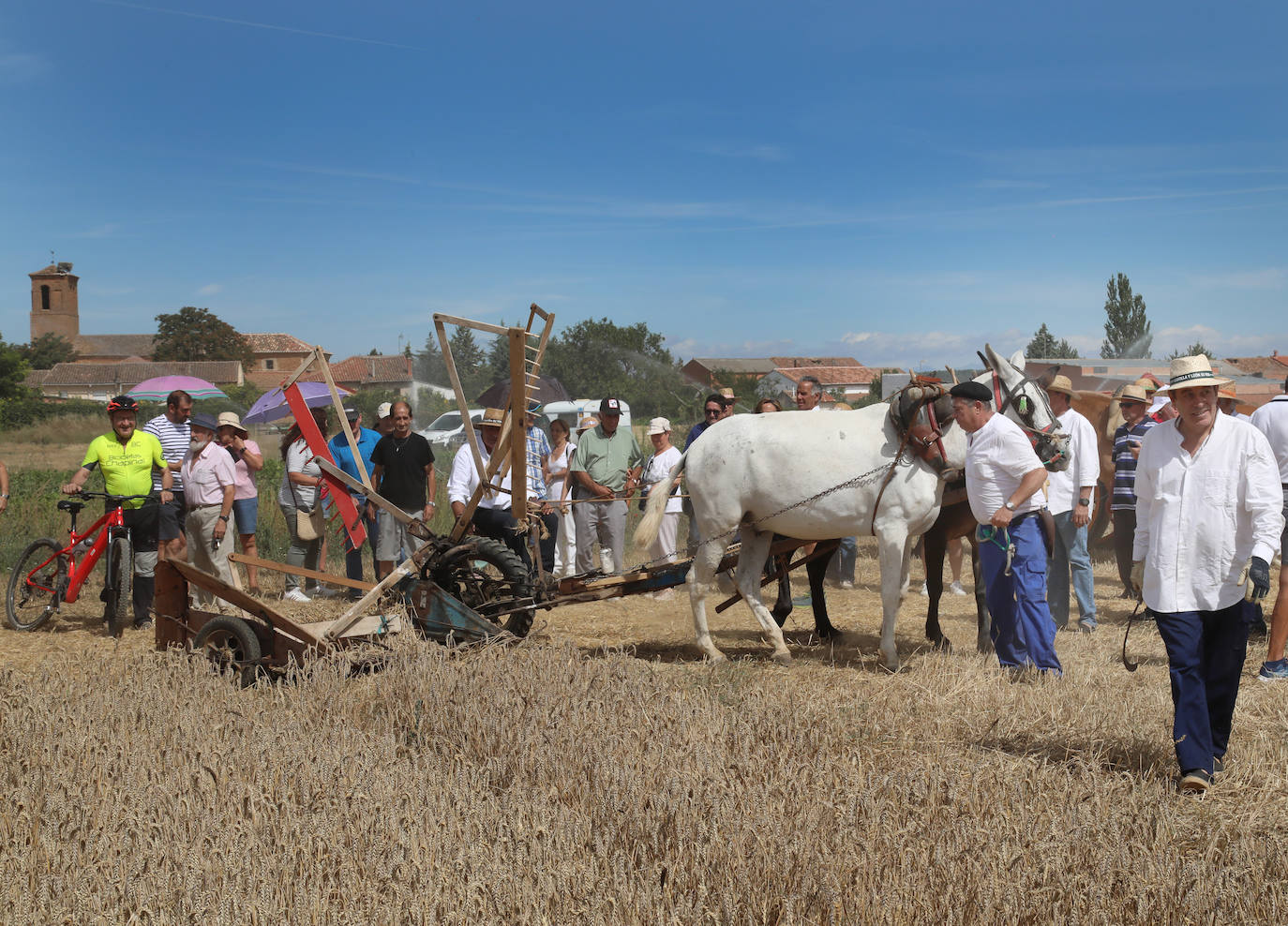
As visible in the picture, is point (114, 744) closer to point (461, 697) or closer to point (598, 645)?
point (461, 697)

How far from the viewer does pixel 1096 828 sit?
361cm

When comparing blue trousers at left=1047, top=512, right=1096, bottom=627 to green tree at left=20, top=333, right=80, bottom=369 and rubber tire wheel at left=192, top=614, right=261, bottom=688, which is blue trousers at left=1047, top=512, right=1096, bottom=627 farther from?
green tree at left=20, top=333, right=80, bottom=369

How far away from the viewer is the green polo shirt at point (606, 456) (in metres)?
10.7

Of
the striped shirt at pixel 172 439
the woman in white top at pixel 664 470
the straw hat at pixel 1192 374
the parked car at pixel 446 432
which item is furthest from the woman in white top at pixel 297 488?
the parked car at pixel 446 432

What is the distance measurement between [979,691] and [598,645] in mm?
3405

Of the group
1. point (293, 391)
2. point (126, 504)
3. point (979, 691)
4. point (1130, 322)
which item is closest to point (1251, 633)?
point (979, 691)

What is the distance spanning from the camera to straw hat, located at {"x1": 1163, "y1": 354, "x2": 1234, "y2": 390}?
446 centimetres

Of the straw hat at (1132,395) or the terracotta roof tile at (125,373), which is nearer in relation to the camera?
the straw hat at (1132,395)

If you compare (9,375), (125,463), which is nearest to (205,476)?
(125,463)

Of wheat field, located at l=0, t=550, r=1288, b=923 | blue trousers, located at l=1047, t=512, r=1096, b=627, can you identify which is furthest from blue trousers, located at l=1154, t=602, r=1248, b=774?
blue trousers, located at l=1047, t=512, r=1096, b=627

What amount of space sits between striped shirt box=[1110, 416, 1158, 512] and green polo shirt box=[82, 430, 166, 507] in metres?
9.25

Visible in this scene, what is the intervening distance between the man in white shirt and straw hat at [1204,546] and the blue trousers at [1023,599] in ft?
5.75

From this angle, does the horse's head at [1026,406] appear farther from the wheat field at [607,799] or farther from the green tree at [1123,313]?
the green tree at [1123,313]

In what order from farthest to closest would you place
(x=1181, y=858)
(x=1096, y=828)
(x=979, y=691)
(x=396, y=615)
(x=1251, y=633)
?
(x=1251, y=633) → (x=396, y=615) → (x=979, y=691) → (x=1096, y=828) → (x=1181, y=858)
